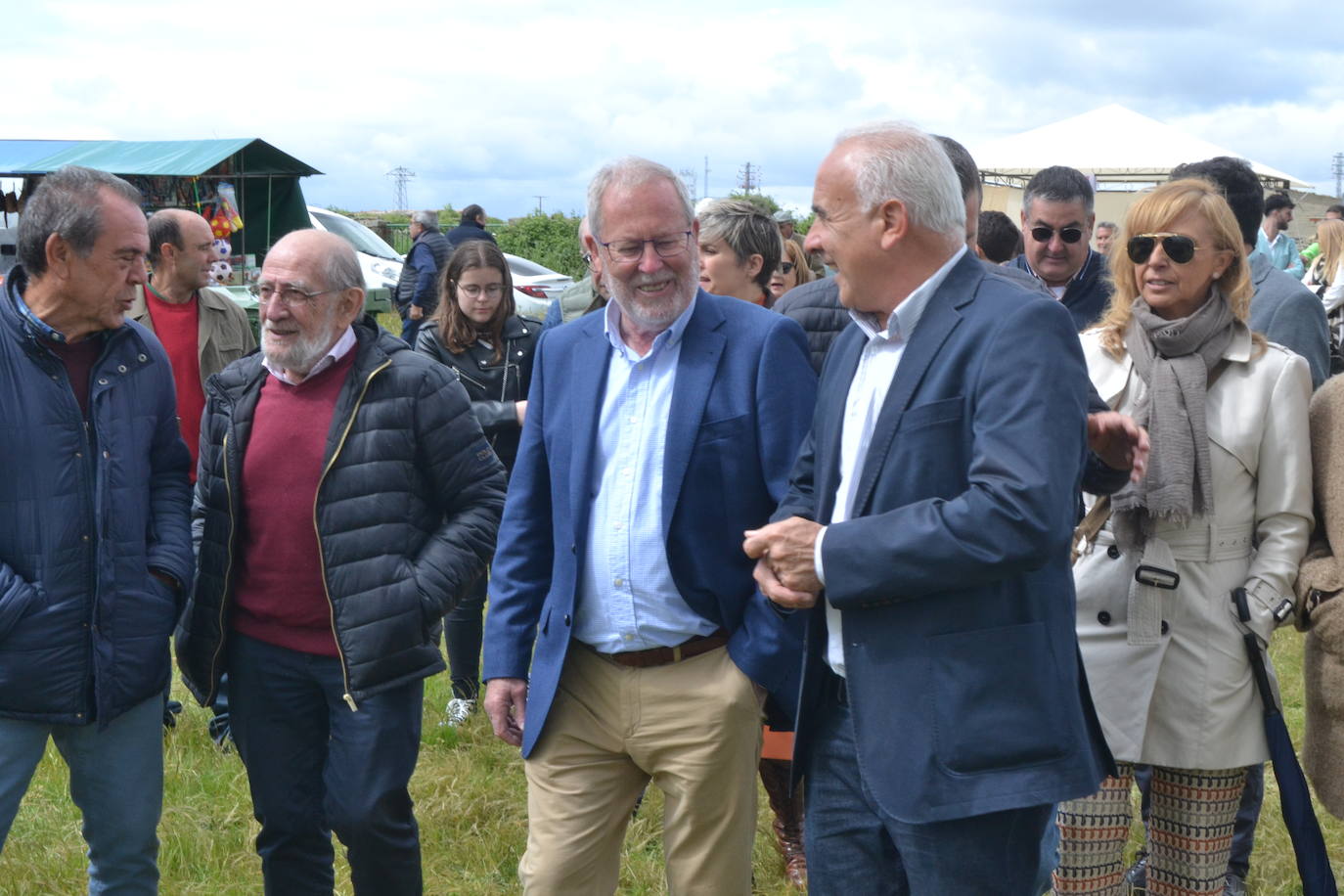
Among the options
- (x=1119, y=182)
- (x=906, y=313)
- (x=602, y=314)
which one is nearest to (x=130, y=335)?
(x=602, y=314)

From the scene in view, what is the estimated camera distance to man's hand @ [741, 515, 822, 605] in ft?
7.83

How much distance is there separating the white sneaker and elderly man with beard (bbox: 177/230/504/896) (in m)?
2.09

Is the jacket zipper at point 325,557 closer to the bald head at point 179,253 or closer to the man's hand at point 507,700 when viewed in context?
the man's hand at point 507,700

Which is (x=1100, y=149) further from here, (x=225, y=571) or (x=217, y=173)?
(x=225, y=571)

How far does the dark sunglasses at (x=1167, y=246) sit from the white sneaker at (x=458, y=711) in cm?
A: 352

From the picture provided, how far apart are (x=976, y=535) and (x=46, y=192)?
2.43m

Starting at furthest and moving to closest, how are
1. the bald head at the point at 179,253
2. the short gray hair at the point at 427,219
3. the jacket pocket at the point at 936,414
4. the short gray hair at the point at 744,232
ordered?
the short gray hair at the point at 427,219, the bald head at the point at 179,253, the short gray hair at the point at 744,232, the jacket pocket at the point at 936,414

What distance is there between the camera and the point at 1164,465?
10.7 feet

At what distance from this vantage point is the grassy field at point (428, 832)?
14.2 feet

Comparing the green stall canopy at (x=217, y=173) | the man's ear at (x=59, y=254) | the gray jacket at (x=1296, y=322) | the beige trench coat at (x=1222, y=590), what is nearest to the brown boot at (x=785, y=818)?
the beige trench coat at (x=1222, y=590)

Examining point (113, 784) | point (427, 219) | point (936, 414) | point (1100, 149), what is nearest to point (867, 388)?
point (936, 414)

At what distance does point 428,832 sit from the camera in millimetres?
4711

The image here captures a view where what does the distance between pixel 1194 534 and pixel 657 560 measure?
142 cm

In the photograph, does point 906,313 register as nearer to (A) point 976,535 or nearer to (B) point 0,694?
(A) point 976,535
